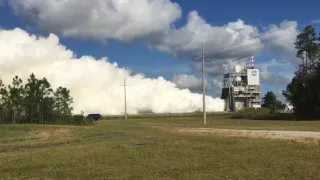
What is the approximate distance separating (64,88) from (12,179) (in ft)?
201

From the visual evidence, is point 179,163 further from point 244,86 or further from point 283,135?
point 244,86

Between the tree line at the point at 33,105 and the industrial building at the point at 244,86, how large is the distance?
97770 millimetres

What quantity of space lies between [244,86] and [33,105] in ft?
353

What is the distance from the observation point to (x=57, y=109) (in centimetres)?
7144

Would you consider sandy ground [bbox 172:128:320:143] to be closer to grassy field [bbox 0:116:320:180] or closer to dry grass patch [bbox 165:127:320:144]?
dry grass patch [bbox 165:127:320:144]

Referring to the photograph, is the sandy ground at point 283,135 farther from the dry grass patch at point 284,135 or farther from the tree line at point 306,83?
the tree line at point 306,83

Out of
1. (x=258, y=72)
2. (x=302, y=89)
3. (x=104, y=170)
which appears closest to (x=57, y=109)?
(x=302, y=89)

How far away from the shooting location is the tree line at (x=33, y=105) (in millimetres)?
66000

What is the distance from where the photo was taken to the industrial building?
527 ft

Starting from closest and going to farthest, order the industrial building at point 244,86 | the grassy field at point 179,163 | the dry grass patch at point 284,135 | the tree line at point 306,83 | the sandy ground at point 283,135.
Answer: the grassy field at point 179,163
the dry grass patch at point 284,135
the sandy ground at point 283,135
the tree line at point 306,83
the industrial building at point 244,86

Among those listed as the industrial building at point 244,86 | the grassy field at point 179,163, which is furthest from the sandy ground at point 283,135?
the industrial building at point 244,86

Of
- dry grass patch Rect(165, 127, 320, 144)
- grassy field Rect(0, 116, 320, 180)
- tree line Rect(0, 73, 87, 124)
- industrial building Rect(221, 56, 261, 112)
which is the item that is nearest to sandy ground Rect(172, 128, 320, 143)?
dry grass patch Rect(165, 127, 320, 144)

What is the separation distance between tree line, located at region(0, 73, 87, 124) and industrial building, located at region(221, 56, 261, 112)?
97.8m

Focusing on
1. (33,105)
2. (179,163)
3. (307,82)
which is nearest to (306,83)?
(307,82)
